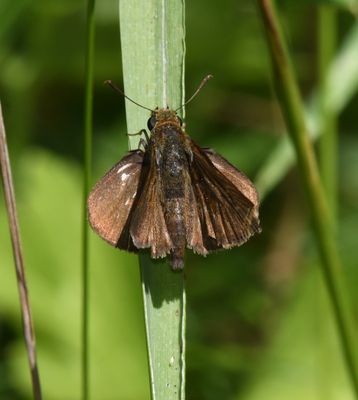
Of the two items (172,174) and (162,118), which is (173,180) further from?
(162,118)

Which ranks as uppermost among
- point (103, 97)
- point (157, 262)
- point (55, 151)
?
point (103, 97)

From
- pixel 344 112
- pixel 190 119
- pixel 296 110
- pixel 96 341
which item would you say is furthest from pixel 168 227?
pixel 344 112

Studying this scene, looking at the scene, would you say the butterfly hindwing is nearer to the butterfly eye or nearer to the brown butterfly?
the brown butterfly

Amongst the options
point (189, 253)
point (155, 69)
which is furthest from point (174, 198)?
point (189, 253)

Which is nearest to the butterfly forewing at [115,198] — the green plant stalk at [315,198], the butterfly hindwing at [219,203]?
the butterfly hindwing at [219,203]

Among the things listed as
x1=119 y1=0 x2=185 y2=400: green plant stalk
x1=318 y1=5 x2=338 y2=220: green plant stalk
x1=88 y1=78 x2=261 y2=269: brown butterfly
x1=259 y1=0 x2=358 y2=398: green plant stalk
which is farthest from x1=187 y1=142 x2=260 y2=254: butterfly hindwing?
x1=318 y1=5 x2=338 y2=220: green plant stalk

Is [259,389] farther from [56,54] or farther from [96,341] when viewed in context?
[56,54]
